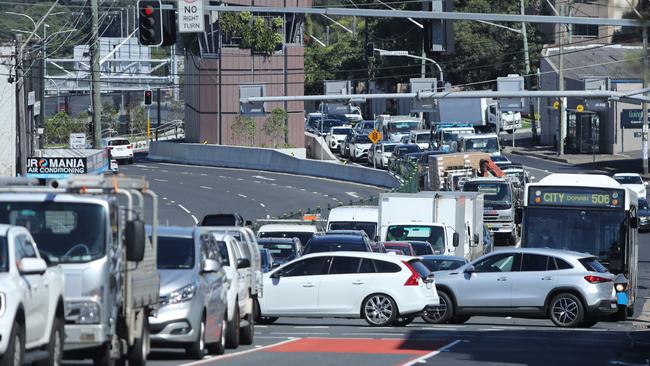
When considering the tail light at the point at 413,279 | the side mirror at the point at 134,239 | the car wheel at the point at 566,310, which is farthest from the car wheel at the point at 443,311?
the side mirror at the point at 134,239

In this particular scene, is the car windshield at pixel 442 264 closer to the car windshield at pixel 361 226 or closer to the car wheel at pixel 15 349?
the car windshield at pixel 361 226

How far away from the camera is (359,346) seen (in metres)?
20.8

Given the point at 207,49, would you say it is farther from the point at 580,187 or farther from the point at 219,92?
the point at 580,187

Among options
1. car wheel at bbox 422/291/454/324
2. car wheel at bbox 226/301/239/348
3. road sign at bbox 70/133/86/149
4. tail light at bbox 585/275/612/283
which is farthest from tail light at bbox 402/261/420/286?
road sign at bbox 70/133/86/149

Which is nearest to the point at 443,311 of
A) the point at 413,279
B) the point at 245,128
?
the point at 413,279

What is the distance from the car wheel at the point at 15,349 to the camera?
1186 cm

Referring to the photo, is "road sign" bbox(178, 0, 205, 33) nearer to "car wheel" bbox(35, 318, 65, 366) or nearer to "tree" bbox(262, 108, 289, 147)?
"car wheel" bbox(35, 318, 65, 366)

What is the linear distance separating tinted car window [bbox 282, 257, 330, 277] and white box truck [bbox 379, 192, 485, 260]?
1159cm

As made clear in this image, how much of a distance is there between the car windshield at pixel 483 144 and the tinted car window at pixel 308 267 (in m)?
39.7

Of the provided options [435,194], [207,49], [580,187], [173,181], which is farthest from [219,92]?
[580,187]

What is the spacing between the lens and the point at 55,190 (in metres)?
14.7

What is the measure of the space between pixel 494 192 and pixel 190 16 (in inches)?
873

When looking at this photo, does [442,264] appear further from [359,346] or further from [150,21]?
[359,346]

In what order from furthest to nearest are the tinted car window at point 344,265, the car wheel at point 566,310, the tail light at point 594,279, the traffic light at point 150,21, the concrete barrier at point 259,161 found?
1. the concrete barrier at point 259,161
2. the traffic light at point 150,21
3. the car wheel at point 566,310
4. the tail light at point 594,279
5. the tinted car window at point 344,265
